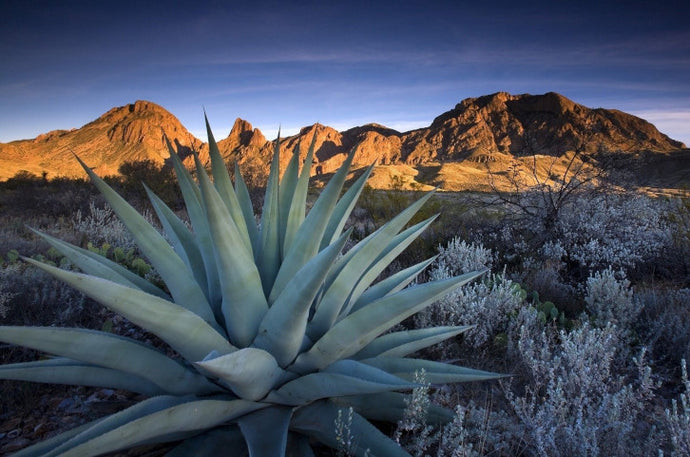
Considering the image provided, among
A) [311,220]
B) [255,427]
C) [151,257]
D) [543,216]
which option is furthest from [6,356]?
[543,216]

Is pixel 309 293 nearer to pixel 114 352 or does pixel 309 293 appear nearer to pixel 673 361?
pixel 114 352

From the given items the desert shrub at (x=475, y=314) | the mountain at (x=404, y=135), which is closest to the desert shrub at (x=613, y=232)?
the desert shrub at (x=475, y=314)

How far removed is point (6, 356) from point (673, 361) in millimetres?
5224

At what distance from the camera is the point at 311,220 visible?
1673 mm

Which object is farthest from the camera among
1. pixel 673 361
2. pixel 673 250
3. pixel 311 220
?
pixel 673 250

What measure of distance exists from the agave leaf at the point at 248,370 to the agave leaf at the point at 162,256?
0.38 metres

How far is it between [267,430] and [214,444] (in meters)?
0.27

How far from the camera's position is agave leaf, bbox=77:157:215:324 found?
60.2 inches

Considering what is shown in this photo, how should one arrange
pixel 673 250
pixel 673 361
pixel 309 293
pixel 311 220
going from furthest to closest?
pixel 673 250, pixel 673 361, pixel 311 220, pixel 309 293

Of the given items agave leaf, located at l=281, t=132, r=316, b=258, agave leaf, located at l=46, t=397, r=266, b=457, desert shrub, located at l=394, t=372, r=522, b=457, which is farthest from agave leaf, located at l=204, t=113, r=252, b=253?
desert shrub, located at l=394, t=372, r=522, b=457

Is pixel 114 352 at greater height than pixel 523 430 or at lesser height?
greater

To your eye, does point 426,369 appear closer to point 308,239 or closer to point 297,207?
point 308,239

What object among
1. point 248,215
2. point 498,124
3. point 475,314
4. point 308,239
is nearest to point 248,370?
point 308,239

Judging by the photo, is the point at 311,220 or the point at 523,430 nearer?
the point at 311,220
